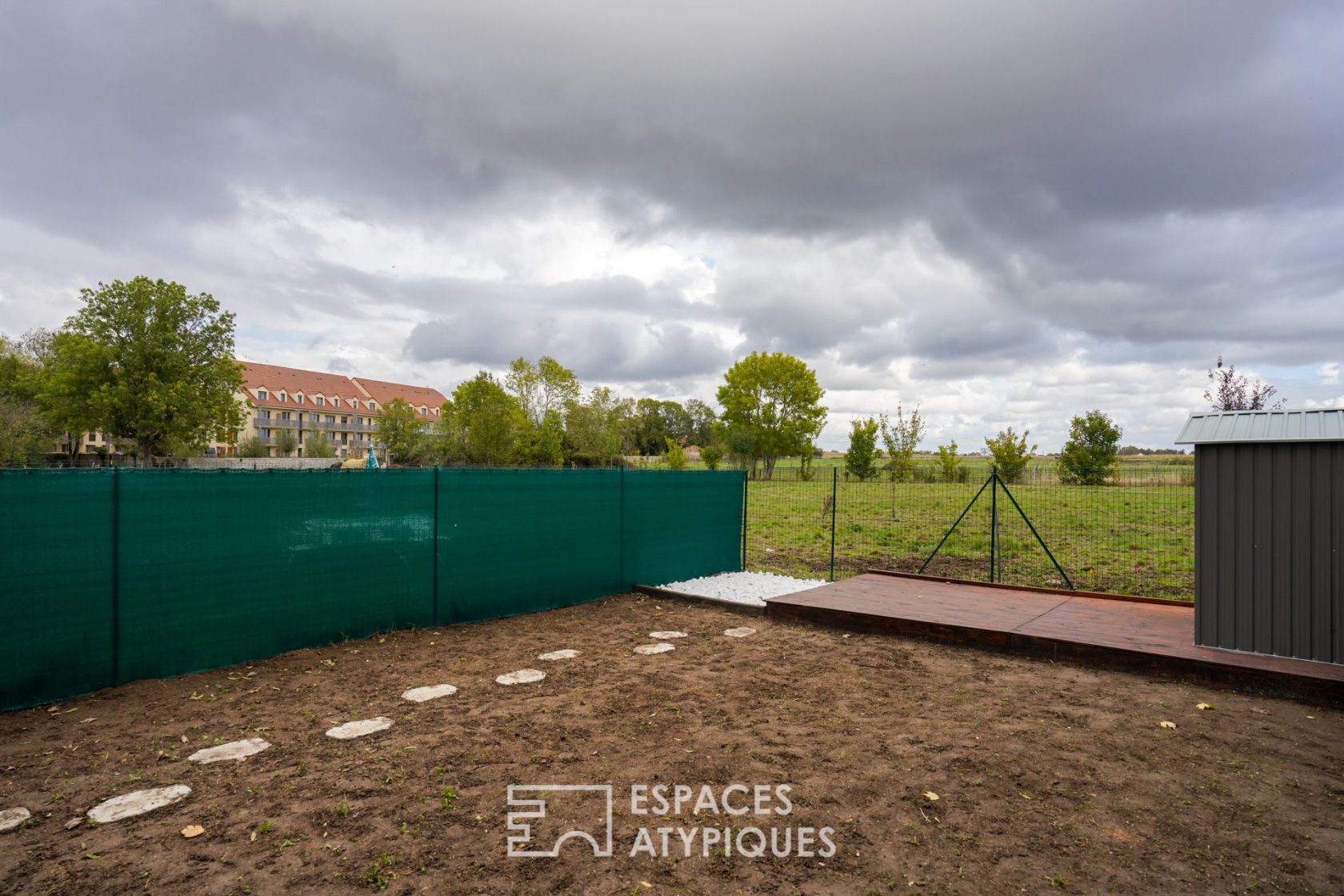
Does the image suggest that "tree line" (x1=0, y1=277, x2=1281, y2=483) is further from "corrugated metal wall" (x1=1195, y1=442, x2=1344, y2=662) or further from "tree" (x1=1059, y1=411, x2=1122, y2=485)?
"corrugated metal wall" (x1=1195, y1=442, x2=1344, y2=662)

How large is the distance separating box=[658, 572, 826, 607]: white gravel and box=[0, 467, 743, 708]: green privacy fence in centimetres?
88

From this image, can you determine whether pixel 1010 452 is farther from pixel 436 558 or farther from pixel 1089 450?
pixel 436 558

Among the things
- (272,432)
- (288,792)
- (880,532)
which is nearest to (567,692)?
(288,792)

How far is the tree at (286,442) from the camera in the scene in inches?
2491

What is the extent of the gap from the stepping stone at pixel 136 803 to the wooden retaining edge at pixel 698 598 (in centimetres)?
558

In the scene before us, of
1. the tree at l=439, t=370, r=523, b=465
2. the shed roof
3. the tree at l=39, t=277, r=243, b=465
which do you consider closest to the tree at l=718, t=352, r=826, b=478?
the tree at l=439, t=370, r=523, b=465

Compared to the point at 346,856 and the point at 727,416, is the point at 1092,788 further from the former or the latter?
the point at 727,416

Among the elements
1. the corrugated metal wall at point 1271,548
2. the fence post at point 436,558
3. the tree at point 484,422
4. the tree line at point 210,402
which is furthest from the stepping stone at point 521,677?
the tree at point 484,422

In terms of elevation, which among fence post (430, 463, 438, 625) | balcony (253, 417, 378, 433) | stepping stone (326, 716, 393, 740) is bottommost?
stepping stone (326, 716, 393, 740)

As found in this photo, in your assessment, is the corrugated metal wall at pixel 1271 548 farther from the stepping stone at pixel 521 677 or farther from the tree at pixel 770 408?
the tree at pixel 770 408

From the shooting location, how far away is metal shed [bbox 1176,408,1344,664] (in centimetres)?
509

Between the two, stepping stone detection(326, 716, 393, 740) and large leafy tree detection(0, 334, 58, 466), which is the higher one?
large leafy tree detection(0, 334, 58, 466)

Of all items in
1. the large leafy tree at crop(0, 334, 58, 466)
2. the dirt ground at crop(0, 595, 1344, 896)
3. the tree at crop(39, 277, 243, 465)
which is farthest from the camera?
the tree at crop(39, 277, 243, 465)

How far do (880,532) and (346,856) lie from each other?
13.8 metres
